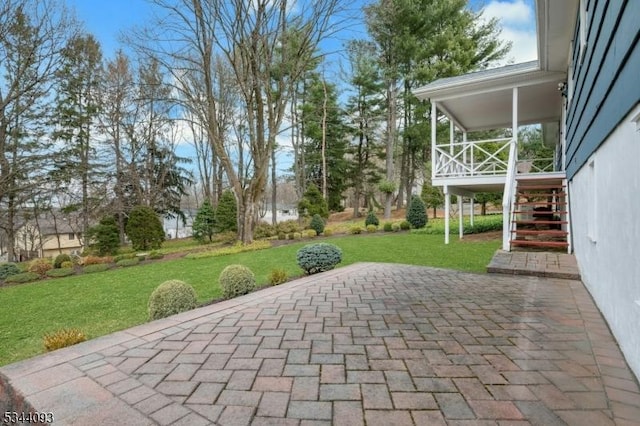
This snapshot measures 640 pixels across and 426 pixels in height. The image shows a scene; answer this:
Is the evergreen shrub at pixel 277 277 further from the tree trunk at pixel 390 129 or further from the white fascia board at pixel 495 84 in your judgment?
the tree trunk at pixel 390 129

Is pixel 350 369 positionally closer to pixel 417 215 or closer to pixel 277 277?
pixel 277 277

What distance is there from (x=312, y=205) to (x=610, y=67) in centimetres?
1577

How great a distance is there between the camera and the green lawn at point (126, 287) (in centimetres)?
411

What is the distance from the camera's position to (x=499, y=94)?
826cm

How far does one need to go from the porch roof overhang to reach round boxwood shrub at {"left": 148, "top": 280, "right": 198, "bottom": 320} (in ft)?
24.5

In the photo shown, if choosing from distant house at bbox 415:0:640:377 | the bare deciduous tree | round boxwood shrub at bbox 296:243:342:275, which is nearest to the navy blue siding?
distant house at bbox 415:0:640:377

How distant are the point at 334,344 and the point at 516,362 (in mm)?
1252

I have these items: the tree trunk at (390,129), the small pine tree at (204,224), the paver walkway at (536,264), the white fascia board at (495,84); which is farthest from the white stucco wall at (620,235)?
the tree trunk at (390,129)

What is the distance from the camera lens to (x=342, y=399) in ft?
5.93

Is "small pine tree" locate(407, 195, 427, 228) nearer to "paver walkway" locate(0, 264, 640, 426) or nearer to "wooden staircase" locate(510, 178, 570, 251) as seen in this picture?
"wooden staircase" locate(510, 178, 570, 251)

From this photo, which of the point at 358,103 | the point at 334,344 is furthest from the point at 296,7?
the point at 358,103

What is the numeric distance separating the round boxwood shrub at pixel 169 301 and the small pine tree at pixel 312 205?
1422cm

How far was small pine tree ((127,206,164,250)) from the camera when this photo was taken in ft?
41.1

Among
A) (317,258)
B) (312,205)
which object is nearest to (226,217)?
(312,205)
